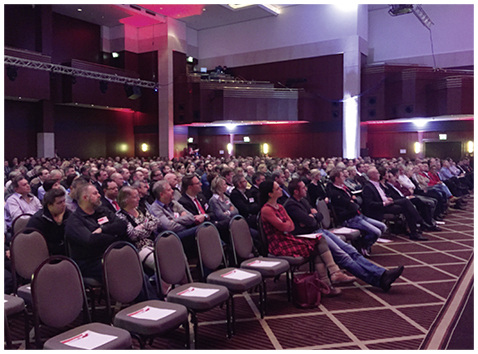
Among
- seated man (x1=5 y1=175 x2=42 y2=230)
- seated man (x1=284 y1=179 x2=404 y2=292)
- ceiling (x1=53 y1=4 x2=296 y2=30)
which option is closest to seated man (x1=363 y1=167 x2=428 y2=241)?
seated man (x1=284 y1=179 x2=404 y2=292)

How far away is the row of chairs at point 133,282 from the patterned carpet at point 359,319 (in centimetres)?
20

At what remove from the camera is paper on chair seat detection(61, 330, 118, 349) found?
2330mm

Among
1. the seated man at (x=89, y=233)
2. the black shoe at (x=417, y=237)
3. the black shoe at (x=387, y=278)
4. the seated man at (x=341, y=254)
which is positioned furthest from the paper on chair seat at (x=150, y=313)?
the black shoe at (x=417, y=237)

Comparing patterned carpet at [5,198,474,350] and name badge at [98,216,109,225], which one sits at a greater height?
name badge at [98,216,109,225]

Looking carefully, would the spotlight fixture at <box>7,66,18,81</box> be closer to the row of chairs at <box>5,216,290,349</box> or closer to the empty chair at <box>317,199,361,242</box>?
the empty chair at <box>317,199,361,242</box>

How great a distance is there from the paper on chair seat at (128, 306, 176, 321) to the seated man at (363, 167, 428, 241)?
173 inches

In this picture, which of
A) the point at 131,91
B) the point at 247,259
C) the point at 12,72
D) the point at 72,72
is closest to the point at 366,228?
the point at 247,259

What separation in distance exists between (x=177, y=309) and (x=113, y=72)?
56.0 ft

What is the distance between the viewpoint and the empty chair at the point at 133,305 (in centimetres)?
265

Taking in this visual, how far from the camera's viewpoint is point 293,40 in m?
20.1

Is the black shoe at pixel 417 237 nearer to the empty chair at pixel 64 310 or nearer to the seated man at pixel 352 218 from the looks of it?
the seated man at pixel 352 218

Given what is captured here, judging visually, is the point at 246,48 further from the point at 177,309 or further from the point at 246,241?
the point at 177,309

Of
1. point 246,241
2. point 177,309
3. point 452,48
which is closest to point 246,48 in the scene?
point 452,48

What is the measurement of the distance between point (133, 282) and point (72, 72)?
48.9 ft
